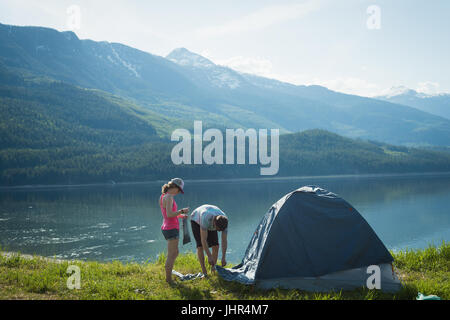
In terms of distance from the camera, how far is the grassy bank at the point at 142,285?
736 centimetres

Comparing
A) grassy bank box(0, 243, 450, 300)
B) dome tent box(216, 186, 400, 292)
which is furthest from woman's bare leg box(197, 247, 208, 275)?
dome tent box(216, 186, 400, 292)

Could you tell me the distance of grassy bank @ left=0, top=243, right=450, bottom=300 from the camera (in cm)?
736

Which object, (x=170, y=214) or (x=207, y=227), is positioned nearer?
(x=170, y=214)

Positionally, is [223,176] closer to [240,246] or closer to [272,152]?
[272,152]

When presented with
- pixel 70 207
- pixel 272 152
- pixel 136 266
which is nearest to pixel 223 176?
pixel 272 152

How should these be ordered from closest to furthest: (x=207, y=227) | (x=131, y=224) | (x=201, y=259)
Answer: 1. (x=207, y=227)
2. (x=201, y=259)
3. (x=131, y=224)

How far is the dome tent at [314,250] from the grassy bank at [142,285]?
351mm

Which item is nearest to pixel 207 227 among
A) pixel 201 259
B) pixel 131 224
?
pixel 201 259

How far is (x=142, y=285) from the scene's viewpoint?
26.1ft

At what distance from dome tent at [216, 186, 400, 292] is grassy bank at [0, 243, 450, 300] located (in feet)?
1.15

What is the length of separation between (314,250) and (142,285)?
419cm

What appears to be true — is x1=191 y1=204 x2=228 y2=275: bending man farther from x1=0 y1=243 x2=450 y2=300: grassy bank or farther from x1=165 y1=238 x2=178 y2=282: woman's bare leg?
x1=165 y1=238 x2=178 y2=282: woman's bare leg

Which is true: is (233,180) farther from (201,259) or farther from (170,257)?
(170,257)
